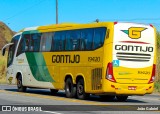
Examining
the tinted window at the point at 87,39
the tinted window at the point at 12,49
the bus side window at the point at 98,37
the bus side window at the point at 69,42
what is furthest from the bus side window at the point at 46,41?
the bus side window at the point at 98,37

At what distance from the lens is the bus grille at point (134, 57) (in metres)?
22.9

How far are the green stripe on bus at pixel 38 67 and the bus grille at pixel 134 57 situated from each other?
202 inches

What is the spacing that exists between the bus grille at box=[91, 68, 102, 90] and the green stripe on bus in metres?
3.92

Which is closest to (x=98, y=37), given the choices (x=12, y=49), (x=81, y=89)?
(x=81, y=89)

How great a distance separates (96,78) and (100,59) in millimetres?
852

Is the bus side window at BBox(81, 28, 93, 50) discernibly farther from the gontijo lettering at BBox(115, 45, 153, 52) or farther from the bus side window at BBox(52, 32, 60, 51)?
the bus side window at BBox(52, 32, 60, 51)

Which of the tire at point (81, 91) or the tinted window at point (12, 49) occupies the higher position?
the tinted window at point (12, 49)

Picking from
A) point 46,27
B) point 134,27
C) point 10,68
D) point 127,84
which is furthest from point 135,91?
point 10,68

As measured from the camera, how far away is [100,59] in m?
23.0

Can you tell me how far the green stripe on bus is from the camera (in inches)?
1080

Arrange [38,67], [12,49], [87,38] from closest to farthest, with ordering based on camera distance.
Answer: [87,38], [38,67], [12,49]

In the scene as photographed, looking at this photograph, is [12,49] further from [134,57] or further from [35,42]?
[134,57]

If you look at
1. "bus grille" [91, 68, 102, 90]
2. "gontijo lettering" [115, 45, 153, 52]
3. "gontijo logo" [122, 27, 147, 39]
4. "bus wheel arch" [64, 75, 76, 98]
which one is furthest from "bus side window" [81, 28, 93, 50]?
"bus wheel arch" [64, 75, 76, 98]

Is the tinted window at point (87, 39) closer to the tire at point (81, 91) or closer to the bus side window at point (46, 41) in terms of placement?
the tire at point (81, 91)
